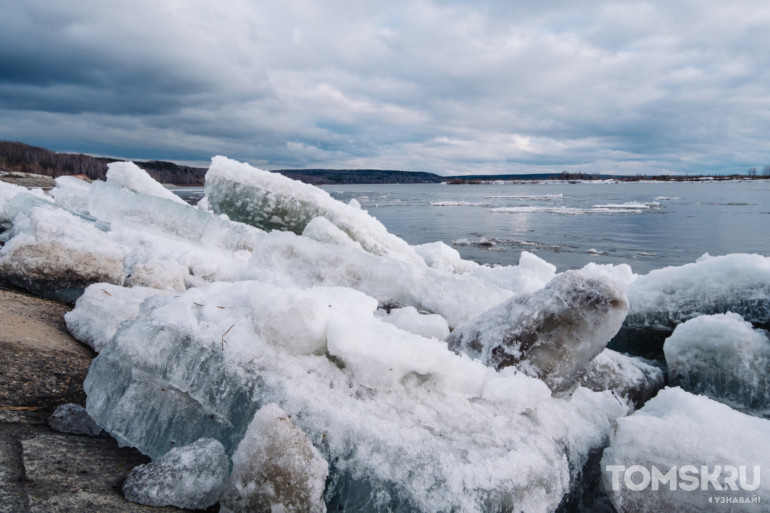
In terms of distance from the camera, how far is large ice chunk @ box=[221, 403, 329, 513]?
1.72m

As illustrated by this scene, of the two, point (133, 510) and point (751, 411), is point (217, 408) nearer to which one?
point (133, 510)

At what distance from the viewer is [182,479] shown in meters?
1.83

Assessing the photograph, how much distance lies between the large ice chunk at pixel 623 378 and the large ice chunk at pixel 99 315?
10.3ft

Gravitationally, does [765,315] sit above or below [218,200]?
below

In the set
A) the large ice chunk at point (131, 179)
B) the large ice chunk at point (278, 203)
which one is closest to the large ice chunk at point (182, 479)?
the large ice chunk at point (278, 203)

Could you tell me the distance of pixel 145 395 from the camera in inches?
93.4

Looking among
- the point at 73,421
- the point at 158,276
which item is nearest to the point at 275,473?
the point at 73,421

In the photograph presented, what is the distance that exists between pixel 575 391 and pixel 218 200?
578 cm

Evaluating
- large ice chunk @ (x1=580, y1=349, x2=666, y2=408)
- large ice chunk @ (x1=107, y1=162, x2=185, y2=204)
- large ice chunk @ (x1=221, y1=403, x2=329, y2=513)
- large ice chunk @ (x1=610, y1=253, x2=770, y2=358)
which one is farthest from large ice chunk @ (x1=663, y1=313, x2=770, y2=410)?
large ice chunk @ (x1=107, y1=162, x2=185, y2=204)

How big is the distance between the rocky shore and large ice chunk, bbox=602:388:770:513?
1911mm

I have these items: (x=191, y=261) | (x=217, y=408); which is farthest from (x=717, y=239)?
(x=217, y=408)

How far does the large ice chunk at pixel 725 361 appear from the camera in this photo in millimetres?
3184

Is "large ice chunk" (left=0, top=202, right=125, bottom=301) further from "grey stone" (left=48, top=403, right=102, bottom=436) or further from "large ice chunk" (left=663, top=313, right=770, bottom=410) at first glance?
"large ice chunk" (left=663, top=313, right=770, bottom=410)

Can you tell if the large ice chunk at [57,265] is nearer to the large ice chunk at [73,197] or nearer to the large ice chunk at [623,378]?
the large ice chunk at [73,197]
